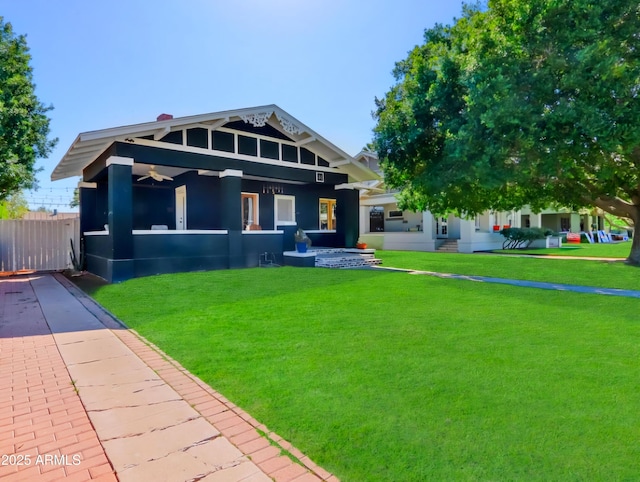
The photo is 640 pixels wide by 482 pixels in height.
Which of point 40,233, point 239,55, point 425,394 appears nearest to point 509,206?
point 239,55

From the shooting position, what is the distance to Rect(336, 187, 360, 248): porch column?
1587 cm

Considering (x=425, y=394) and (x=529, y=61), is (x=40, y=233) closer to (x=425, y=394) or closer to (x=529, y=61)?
(x=425, y=394)

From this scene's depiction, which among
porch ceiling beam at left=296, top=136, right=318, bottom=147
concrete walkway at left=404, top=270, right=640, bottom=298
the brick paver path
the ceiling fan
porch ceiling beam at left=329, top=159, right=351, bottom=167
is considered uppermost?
porch ceiling beam at left=296, top=136, right=318, bottom=147

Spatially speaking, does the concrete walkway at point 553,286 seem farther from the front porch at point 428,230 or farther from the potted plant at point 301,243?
the front porch at point 428,230

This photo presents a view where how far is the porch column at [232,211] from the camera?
12.2 m

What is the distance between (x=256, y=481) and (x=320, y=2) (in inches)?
450

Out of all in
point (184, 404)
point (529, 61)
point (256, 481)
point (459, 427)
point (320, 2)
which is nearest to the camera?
point (256, 481)

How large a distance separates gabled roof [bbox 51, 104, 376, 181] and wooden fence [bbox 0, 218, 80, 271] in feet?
6.76

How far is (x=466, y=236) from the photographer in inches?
851

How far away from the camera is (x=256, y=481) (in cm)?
212

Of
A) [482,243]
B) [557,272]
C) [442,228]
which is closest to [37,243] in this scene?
[557,272]

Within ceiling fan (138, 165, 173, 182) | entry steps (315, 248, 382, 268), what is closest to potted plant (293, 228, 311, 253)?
entry steps (315, 248, 382, 268)

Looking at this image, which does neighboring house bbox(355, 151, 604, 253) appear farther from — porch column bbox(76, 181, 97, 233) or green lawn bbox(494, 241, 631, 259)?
porch column bbox(76, 181, 97, 233)

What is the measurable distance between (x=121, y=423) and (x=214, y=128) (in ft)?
34.9
